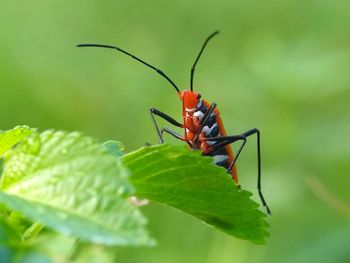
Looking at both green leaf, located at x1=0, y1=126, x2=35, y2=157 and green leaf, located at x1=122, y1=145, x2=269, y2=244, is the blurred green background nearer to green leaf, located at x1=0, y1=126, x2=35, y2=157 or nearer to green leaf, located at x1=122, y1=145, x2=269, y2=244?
green leaf, located at x1=122, y1=145, x2=269, y2=244

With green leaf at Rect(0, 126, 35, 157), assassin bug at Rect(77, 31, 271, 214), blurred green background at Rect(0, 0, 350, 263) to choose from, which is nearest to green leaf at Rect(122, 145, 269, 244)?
green leaf at Rect(0, 126, 35, 157)

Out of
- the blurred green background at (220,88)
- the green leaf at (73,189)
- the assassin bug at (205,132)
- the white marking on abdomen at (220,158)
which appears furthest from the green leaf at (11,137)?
the blurred green background at (220,88)

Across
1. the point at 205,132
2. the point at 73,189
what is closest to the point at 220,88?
the point at 205,132

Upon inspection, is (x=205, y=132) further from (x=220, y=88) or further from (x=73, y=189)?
(x=220, y=88)

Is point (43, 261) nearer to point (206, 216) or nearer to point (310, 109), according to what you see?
point (206, 216)

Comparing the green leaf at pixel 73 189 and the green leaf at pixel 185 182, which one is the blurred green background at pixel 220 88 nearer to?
the green leaf at pixel 185 182
